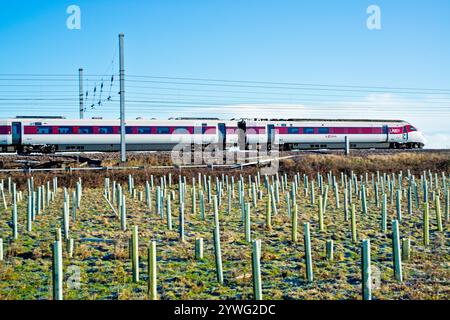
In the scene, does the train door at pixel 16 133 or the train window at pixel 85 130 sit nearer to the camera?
the train door at pixel 16 133

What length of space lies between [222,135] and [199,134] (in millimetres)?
1796

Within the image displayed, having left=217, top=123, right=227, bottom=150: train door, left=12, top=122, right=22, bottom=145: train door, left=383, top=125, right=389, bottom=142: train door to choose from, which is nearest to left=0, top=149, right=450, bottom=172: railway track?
left=12, top=122, right=22, bottom=145: train door

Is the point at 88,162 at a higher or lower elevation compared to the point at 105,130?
lower

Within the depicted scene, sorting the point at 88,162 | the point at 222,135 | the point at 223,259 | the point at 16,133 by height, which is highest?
the point at 16,133

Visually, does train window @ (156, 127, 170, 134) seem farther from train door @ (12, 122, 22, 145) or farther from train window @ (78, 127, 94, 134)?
train door @ (12, 122, 22, 145)

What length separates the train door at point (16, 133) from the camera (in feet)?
98.9

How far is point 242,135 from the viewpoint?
3481 cm

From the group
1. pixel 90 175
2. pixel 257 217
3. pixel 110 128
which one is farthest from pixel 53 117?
pixel 257 217

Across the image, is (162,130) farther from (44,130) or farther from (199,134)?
(44,130)

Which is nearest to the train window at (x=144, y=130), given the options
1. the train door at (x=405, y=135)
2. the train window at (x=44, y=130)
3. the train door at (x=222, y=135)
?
the train door at (x=222, y=135)

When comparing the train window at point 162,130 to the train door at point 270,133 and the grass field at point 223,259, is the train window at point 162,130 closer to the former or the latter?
the train door at point 270,133

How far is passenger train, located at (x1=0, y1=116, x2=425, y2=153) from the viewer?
30.6 metres

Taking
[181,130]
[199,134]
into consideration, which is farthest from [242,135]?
[181,130]

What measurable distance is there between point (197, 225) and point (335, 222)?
3754mm
